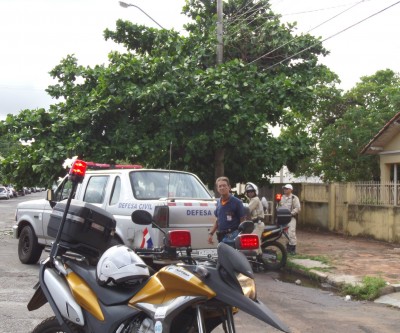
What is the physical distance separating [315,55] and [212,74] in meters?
7.07

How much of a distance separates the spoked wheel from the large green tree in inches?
158

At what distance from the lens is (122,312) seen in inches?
132

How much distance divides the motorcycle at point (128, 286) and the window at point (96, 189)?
4298 mm

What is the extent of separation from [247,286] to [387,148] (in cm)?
1672

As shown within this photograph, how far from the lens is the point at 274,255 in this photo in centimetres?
1036

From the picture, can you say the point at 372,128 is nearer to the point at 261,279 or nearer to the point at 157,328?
the point at 261,279

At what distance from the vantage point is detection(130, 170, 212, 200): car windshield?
8.10 meters

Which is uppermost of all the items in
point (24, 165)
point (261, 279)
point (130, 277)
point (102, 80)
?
point (102, 80)

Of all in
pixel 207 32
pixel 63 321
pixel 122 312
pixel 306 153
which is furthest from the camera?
pixel 207 32

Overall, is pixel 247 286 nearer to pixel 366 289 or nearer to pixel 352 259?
pixel 366 289

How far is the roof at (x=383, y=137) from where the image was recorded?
17.1 meters

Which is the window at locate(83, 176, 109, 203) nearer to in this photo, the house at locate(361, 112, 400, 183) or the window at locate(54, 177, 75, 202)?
the window at locate(54, 177, 75, 202)

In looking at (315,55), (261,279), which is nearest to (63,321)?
(261,279)

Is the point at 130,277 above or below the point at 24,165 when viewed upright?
below
